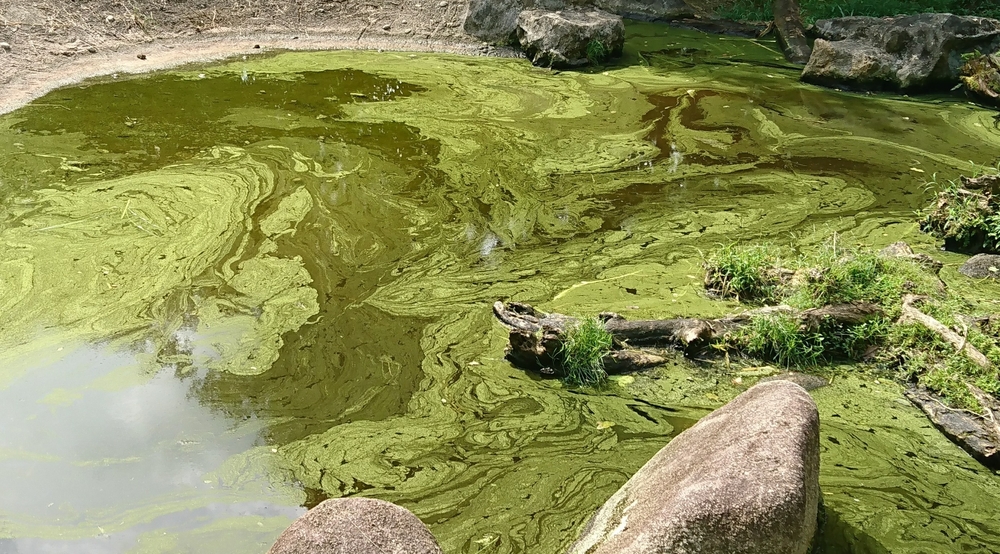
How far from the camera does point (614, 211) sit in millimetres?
5109

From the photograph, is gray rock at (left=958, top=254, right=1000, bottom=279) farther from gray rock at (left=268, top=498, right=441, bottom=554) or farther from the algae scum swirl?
gray rock at (left=268, top=498, right=441, bottom=554)

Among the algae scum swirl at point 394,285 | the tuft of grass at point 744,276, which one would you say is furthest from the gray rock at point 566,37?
the tuft of grass at point 744,276

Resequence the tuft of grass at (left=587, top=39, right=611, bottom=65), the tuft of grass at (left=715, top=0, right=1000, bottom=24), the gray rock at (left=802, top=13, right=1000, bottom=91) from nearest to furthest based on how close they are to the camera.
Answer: the gray rock at (left=802, top=13, right=1000, bottom=91)
the tuft of grass at (left=587, top=39, right=611, bottom=65)
the tuft of grass at (left=715, top=0, right=1000, bottom=24)

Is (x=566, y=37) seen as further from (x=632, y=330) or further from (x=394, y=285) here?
(x=632, y=330)

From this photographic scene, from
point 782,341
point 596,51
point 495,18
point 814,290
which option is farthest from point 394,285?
point 495,18

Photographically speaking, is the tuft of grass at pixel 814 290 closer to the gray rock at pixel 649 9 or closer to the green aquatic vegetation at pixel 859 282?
the green aquatic vegetation at pixel 859 282

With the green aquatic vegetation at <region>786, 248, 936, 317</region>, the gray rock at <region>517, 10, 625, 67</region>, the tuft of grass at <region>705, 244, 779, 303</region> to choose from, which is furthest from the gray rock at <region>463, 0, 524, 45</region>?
the green aquatic vegetation at <region>786, 248, 936, 317</region>

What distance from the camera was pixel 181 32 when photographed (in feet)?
28.1

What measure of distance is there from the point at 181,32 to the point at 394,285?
5840mm

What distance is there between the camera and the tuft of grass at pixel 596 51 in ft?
27.6

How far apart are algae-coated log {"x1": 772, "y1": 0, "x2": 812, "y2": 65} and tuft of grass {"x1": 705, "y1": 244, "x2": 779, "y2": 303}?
538 centimetres

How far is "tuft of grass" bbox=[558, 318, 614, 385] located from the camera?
3416mm

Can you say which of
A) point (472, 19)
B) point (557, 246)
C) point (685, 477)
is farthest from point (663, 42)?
point (685, 477)

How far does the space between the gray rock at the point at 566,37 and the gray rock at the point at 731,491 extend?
20.9ft
